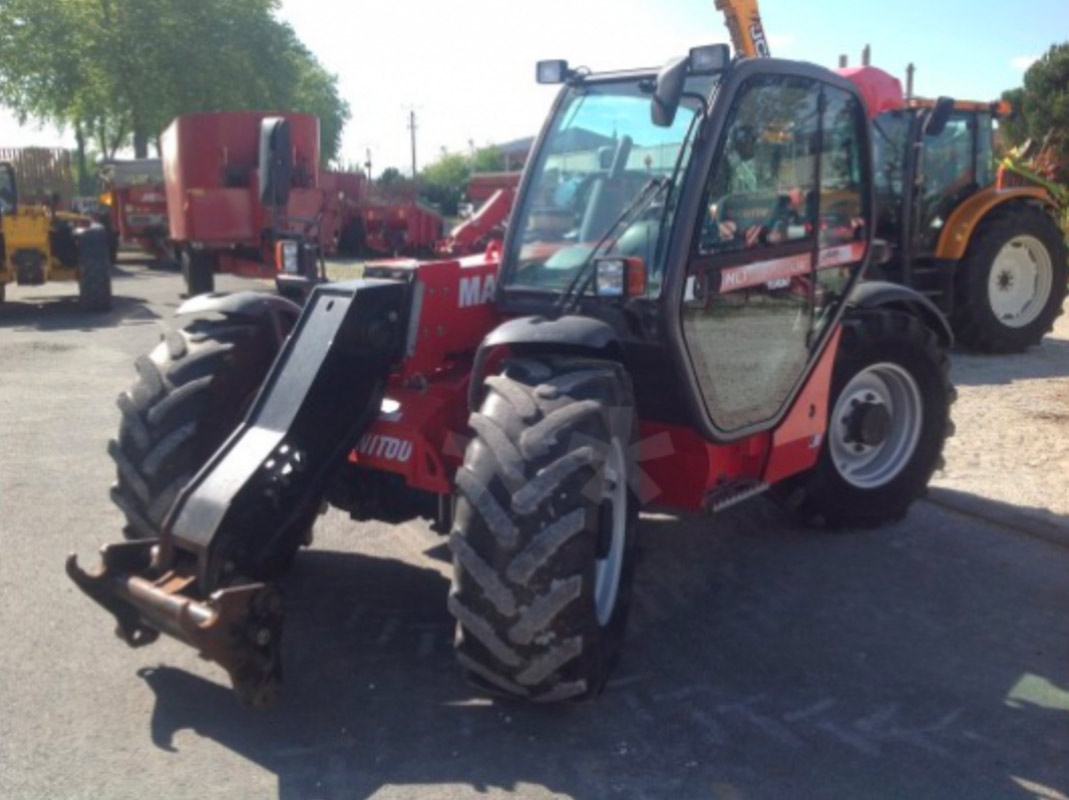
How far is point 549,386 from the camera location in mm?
3754

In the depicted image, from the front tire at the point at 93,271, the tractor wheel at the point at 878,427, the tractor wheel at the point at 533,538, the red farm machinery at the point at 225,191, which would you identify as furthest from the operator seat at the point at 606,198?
the front tire at the point at 93,271

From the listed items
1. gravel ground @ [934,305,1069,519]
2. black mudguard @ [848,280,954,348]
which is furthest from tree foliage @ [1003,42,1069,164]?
black mudguard @ [848,280,954,348]

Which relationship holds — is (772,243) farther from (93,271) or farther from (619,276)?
(93,271)

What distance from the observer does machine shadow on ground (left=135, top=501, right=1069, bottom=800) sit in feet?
11.6

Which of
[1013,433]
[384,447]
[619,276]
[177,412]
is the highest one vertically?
[619,276]

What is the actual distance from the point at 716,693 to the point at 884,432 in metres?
2.29

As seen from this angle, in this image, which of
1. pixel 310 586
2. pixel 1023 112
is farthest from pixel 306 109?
pixel 310 586

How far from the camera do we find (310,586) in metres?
5.09

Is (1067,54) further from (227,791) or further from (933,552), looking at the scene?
(227,791)

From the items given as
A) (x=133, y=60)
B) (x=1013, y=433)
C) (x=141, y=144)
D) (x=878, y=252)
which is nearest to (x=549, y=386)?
(x=878, y=252)

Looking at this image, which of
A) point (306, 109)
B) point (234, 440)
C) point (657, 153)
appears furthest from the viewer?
point (306, 109)

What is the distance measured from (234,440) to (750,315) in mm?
2115

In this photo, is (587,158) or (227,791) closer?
(227,791)

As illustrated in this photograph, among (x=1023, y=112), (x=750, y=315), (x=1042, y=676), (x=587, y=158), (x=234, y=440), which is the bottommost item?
(x=1042, y=676)
